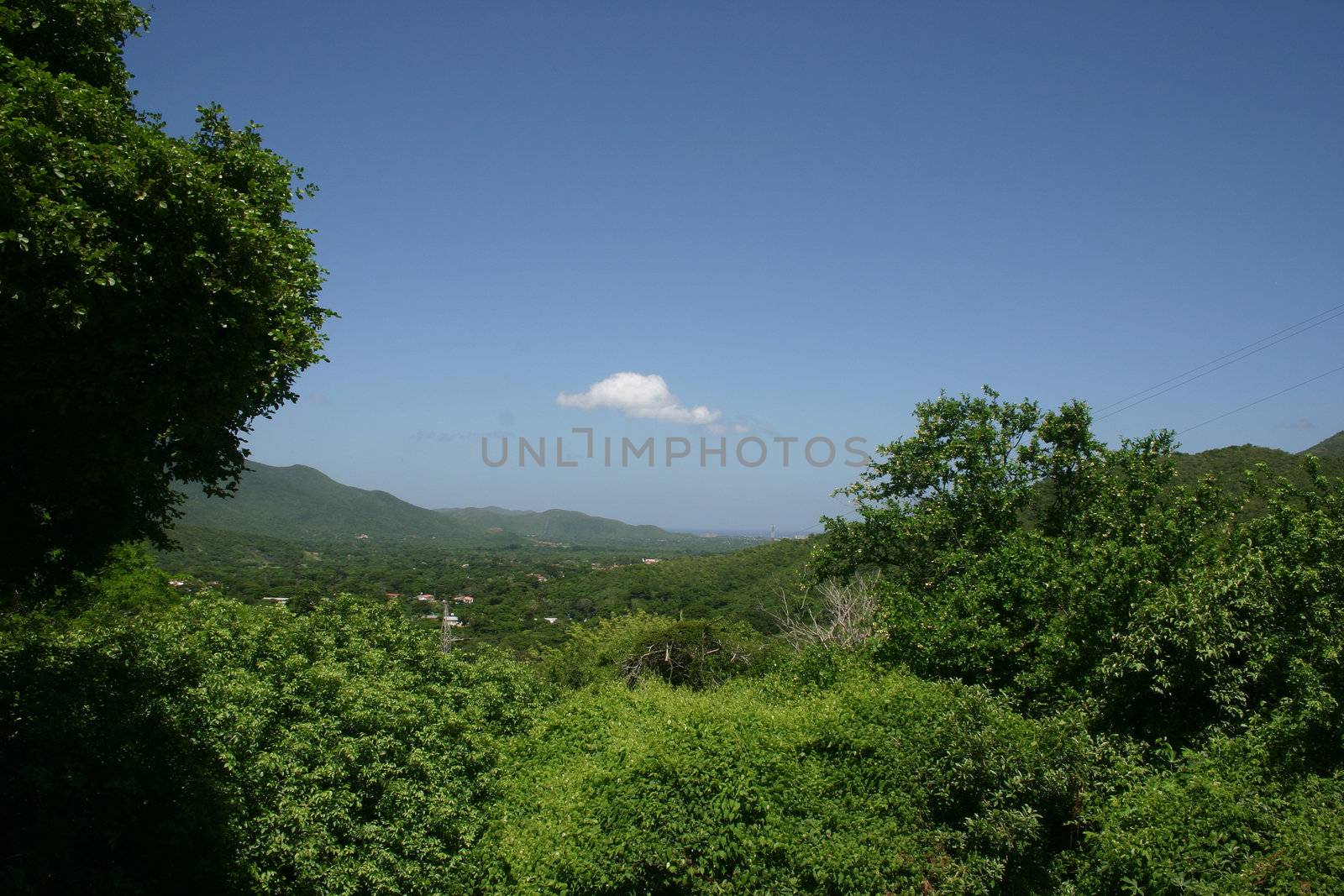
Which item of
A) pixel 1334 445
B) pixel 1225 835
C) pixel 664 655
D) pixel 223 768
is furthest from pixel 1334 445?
pixel 223 768

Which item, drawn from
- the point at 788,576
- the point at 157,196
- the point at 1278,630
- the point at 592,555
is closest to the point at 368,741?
the point at 157,196

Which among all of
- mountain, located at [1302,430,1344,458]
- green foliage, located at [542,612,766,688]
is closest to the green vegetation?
Result: green foliage, located at [542,612,766,688]

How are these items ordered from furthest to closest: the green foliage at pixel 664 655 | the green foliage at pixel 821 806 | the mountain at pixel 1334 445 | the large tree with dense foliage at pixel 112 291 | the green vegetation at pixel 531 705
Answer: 1. the mountain at pixel 1334 445
2. the green foliage at pixel 664 655
3. the green foliage at pixel 821 806
4. the green vegetation at pixel 531 705
5. the large tree with dense foliage at pixel 112 291

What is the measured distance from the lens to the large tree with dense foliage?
15.4 ft

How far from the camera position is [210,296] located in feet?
17.7

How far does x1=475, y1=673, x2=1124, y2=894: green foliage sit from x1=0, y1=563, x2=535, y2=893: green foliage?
1.25 metres

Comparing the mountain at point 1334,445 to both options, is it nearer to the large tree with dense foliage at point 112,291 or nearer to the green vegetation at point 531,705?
the green vegetation at point 531,705

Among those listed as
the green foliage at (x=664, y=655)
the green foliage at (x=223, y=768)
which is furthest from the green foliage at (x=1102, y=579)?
the green foliage at (x=223, y=768)

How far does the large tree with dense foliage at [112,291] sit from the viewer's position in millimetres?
4703

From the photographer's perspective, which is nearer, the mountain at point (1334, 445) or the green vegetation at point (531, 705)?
the green vegetation at point (531, 705)

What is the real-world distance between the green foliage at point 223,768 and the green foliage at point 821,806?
125 cm

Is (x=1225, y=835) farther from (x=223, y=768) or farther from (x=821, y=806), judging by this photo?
(x=223, y=768)

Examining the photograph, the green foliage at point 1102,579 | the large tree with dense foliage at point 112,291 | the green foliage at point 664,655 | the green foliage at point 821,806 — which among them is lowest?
the green foliage at point 664,655

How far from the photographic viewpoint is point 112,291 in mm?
4984
